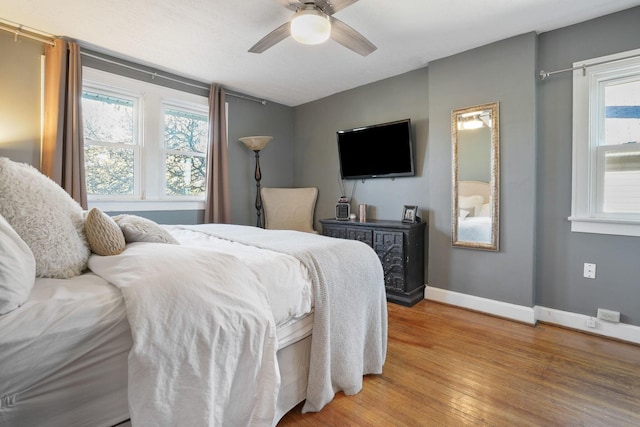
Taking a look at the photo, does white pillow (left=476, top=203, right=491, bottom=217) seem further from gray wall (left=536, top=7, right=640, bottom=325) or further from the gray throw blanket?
the gray throw blanket

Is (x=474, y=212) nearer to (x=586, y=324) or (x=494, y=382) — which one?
(x=586, y=324)

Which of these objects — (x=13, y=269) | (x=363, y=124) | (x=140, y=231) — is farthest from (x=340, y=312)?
(x=363, y=124)

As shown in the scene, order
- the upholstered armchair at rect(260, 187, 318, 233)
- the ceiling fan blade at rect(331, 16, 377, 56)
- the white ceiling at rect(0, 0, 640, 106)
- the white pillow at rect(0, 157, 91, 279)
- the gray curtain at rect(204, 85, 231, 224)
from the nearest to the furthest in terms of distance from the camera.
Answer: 1. the white pillow at rect(0, 157, 91, 279)
2. the ceiling fan blade at rect(331, 16, 377, 56)
3. the white ceiling at rect(0, 0, 640, 106)
4. the gray curtain at rect(204, 85, 231, 224)
5. the upholstered armchair at rect(260, 187, 318, 233)

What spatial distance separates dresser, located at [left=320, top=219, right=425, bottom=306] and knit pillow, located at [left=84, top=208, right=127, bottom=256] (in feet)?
8.08

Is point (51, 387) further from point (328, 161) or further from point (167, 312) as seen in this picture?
point (328, 161)

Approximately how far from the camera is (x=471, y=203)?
9.52ft

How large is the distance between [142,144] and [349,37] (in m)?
2.49

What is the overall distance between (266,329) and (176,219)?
9.35 feet

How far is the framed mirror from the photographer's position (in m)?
2.75

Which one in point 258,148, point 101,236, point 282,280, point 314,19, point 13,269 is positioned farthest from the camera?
point 258,148

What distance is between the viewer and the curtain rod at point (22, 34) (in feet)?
8.05

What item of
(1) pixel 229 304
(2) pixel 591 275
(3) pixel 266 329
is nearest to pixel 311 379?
(3) pixel 266 329

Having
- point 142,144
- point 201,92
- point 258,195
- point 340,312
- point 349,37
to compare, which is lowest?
point 340,312

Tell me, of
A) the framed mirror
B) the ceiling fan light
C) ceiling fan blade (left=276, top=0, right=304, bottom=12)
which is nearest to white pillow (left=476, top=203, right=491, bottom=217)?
the framed mirror
